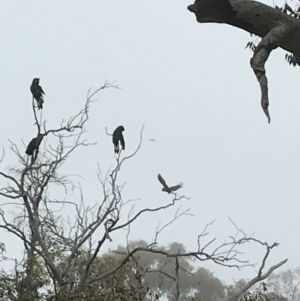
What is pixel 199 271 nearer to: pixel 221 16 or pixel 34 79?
pixel 34 79

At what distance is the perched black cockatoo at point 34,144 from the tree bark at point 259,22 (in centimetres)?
509

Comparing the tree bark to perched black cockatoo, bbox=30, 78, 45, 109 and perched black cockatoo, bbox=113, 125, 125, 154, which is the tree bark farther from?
perched black cockatoo, bbox=113, 125, 125, 154

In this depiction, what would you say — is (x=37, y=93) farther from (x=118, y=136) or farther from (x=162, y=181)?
(x=162, y=181)

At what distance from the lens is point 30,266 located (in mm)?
6020

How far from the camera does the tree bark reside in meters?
1.24

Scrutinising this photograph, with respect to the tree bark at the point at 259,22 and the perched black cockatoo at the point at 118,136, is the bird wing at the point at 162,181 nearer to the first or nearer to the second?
the perched black cockatoo at the point at 118,136

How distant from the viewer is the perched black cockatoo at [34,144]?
20.2 feet

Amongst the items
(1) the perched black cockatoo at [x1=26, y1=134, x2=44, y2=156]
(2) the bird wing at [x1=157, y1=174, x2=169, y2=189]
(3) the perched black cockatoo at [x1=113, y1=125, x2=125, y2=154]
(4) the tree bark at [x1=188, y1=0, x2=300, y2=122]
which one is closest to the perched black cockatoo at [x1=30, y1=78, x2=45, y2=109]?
(1) the perched black cockatoo at [x1=26, y1=134, x2=44, y2=156]

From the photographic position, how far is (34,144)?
623cm

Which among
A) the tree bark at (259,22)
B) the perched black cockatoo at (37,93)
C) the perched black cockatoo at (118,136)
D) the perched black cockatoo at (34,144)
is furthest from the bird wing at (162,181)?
the tree bark at (259,22)

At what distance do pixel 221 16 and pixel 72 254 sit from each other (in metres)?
4.97

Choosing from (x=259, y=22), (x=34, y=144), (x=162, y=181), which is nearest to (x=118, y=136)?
(x=162, y=181)

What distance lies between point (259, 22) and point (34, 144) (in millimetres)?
5255

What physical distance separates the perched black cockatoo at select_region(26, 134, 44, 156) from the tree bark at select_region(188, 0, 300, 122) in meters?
5.09
